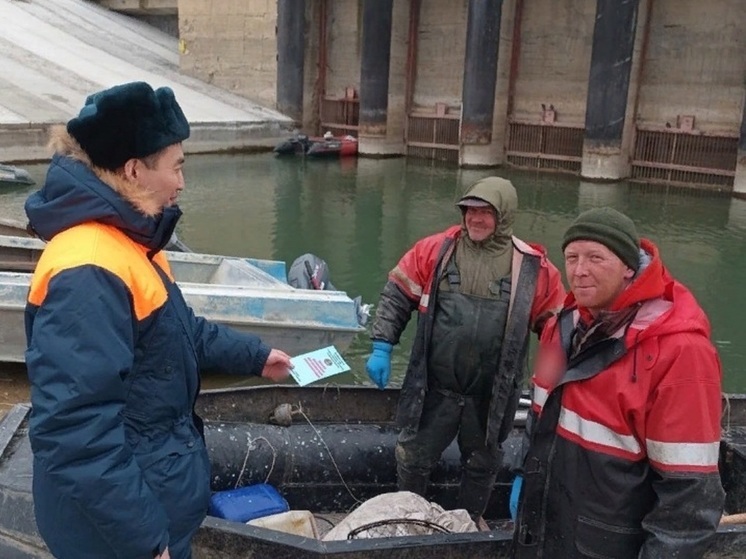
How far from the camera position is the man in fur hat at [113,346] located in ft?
4.80

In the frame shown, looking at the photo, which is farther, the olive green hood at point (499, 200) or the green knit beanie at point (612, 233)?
the olive green hood at point (499, 200)

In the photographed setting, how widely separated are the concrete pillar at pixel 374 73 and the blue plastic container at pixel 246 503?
17712 millimetres

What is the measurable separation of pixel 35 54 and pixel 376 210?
49.7 feet

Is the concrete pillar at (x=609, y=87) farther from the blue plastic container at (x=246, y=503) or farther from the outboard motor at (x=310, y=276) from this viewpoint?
the blue plastic container at (x=246, y=503)

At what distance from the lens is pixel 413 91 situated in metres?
21.6

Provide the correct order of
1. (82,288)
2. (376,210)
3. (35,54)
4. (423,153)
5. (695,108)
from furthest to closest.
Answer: (35,54) → (423,153) → (695,108) → (376,210) → (82,288)

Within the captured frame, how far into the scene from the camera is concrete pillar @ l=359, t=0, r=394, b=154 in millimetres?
19984

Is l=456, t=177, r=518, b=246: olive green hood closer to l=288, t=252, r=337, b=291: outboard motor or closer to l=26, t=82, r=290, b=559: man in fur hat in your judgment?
l=26, t=82, r=290, b=559: man in fur hat

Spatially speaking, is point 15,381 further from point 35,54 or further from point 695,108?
point 35,54

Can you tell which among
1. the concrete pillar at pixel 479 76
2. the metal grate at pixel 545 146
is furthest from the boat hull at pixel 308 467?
the metal grate at pixel 545 146

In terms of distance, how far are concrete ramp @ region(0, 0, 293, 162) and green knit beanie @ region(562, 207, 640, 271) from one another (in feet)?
56.0

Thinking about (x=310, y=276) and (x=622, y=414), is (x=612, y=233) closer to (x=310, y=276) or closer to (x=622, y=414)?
(x=622, y=414)

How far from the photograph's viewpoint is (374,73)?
20.2m

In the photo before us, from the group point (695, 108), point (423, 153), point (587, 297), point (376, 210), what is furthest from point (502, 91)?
point (587, 297)
